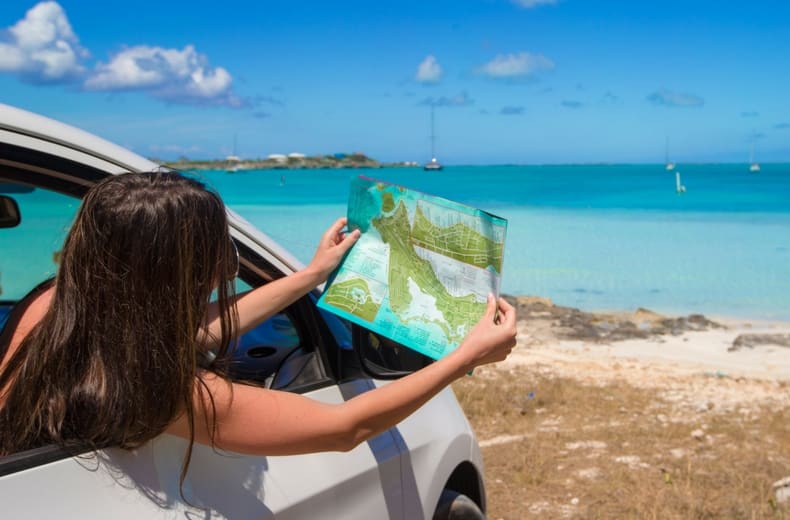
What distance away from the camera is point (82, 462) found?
1.57 m

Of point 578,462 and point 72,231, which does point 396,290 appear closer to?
point 72,231

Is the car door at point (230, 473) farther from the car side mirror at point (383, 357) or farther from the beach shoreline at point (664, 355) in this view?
the beach shoreline at point (664, 355)

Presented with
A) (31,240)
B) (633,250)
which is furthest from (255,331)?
(633,250)

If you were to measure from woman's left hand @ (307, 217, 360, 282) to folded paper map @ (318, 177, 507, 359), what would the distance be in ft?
0.07

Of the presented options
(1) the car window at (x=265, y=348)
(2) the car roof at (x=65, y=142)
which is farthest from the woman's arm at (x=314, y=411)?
(1) the car window at (x=265, y=348)

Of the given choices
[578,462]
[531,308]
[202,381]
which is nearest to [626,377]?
[578,462]

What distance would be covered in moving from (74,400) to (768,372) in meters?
8.93

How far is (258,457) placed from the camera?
1934 mm

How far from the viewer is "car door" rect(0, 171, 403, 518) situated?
1.52m

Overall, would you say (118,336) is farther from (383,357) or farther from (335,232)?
(383,357)

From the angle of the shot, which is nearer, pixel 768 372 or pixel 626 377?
pixel 626 377

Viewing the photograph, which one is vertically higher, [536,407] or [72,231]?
[72,231]

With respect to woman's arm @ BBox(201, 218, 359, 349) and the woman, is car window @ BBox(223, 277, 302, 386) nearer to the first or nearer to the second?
woman's arm @ BBox(201, 218, 359, 349)

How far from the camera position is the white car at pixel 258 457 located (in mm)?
1563
